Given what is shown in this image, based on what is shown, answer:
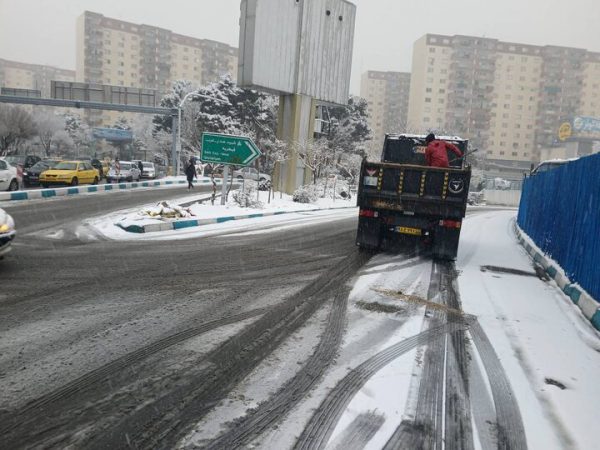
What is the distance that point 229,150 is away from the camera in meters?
16.2

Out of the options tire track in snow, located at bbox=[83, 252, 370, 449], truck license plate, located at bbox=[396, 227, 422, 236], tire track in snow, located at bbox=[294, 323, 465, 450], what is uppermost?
truck license plate, located at bbox=[396, 227, 422, 236]

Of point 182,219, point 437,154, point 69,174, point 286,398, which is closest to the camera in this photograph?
point 286,398

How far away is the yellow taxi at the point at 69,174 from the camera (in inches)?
907

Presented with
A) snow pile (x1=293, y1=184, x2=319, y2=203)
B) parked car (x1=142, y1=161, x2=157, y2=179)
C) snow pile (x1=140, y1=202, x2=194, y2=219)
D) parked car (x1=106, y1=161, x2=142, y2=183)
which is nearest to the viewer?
snow pile (x1=140, y1=202, x2=194, y2=219)

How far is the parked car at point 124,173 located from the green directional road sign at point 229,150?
18.1m

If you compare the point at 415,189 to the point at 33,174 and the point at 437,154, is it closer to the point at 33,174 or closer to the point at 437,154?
the point at 437,154

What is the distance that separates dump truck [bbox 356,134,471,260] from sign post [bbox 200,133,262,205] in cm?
725

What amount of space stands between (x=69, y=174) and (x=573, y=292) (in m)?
23.9

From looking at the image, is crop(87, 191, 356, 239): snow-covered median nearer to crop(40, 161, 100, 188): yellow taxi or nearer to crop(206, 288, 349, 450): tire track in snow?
crop(206, 288, 349, 450): tire track in snow

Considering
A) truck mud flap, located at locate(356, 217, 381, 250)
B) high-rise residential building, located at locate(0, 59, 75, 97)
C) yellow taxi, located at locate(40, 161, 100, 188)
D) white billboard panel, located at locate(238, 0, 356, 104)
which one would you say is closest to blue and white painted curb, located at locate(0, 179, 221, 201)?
yellow taxi, located at locate(40, 161, 100, 188)

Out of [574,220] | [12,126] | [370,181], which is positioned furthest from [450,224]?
[12,126]

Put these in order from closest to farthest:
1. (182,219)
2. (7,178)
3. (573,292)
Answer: (573,292)
(182,219)
(7,178)

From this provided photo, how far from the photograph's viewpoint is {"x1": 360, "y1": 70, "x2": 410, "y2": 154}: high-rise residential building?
131125mm

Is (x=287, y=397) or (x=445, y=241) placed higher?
(x=445, y=241)
